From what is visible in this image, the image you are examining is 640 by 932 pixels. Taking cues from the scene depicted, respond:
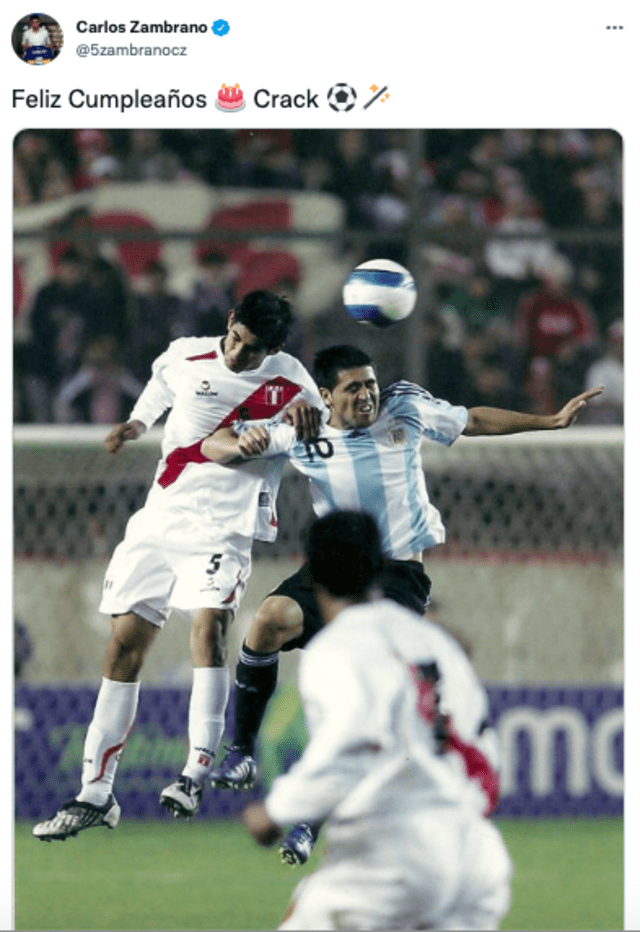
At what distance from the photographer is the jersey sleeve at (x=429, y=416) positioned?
5699 mm

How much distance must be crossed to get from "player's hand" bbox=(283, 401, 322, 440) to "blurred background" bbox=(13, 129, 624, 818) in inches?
61.7

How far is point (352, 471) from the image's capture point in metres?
5.60

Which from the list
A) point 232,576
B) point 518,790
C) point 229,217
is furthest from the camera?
point 229,217

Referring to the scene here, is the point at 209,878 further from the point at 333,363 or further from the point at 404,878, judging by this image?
the point at 404,878

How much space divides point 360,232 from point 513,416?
182 cm

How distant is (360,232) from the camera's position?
23.8 feet

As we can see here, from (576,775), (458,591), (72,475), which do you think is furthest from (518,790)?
(72,475)

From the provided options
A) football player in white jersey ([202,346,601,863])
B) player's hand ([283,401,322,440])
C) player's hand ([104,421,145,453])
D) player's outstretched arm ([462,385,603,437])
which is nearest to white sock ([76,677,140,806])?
football player in white jersey ([202,346,601,863])
